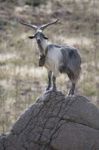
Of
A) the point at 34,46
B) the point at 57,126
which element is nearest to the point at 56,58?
the point at 57,126

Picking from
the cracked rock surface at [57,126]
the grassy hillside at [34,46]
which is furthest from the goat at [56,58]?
the grassy hillside at [34,46]

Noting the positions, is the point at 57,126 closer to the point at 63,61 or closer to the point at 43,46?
the point at 63,61

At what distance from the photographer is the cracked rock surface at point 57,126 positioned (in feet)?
38.9

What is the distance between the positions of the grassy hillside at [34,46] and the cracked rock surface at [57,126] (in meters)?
2.83

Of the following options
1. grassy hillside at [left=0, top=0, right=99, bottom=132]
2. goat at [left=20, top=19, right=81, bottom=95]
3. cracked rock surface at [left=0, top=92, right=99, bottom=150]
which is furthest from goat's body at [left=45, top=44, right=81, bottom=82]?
grassy hillside at [left=0, top=0, right=99, bottom=132]

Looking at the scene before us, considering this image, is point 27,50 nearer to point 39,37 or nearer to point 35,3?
point 35,3

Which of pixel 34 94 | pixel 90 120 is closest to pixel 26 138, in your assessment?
pixel 90 120

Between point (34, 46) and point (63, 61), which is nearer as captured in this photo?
point (63, 61)

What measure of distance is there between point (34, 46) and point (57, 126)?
1120cm

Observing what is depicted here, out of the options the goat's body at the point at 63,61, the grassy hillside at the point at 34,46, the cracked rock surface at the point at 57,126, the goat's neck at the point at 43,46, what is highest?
the goat's neck at the point at 43,46

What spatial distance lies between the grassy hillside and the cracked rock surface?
283cm

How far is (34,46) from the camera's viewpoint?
23.0 m

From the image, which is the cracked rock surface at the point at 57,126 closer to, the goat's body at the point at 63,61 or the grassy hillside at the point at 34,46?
the goat's body at the point at 63,61

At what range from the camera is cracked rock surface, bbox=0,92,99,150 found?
11.9 m
